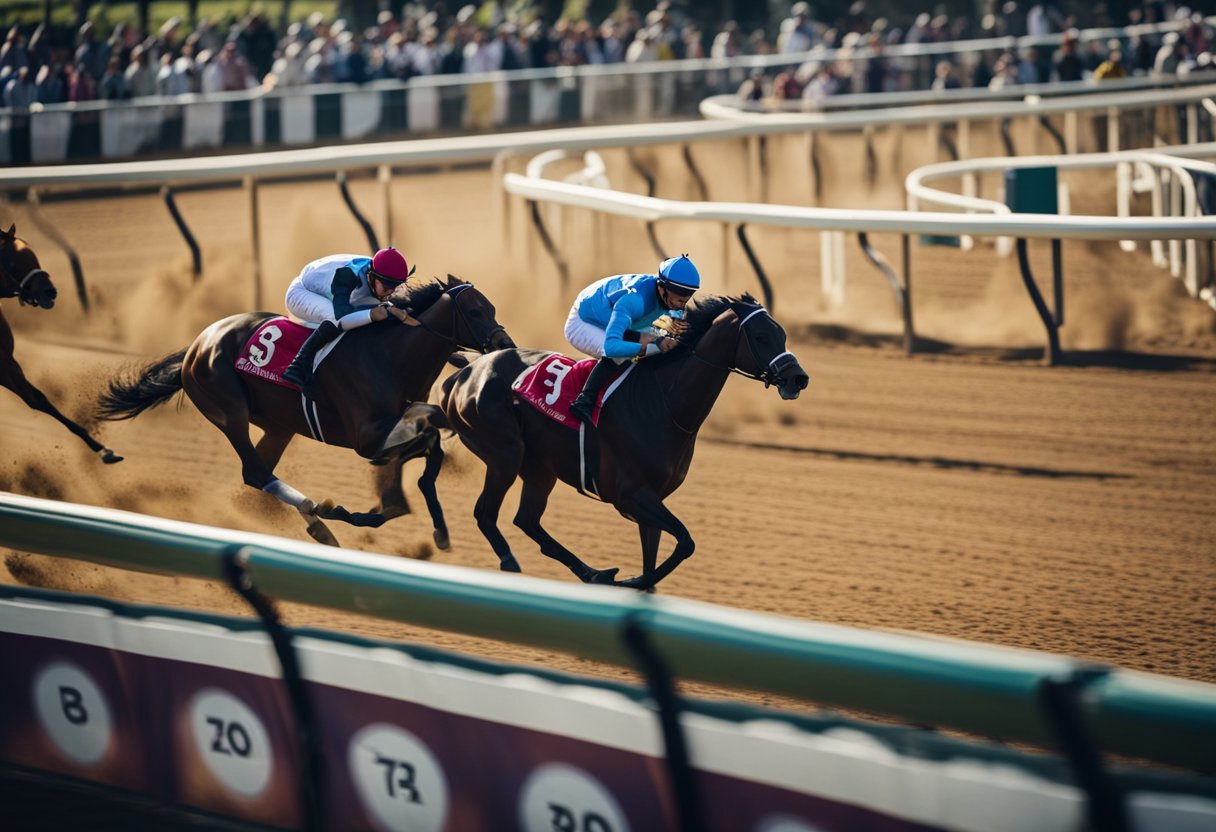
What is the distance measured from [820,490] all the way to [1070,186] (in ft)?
26.7

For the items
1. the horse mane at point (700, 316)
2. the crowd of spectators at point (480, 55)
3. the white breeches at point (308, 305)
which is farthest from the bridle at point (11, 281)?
the crowd of spectators at point (480, 55)

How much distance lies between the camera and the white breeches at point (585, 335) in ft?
21.0

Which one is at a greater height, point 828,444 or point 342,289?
point 342,289

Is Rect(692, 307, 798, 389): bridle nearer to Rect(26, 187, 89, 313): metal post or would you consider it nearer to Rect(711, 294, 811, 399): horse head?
Rect(711, 294, 811, 399): horse head

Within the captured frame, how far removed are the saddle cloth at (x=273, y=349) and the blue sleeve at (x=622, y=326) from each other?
1.69 meters

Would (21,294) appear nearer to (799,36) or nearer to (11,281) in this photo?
(11,281)

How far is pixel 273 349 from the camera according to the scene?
716 cm

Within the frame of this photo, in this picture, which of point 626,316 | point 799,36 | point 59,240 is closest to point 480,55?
point 799,36

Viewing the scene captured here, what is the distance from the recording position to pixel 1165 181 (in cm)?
1291

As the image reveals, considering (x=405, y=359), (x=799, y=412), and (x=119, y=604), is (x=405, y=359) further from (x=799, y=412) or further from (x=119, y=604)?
(x=799, y=412)

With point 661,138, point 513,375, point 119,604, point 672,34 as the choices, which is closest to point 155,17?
point 672,34

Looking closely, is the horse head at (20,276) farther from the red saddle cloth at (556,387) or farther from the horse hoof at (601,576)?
the horse hoof at (601,576)

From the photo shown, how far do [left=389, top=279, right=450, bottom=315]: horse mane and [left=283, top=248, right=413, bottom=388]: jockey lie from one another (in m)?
0.05

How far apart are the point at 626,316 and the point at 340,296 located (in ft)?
4.99
